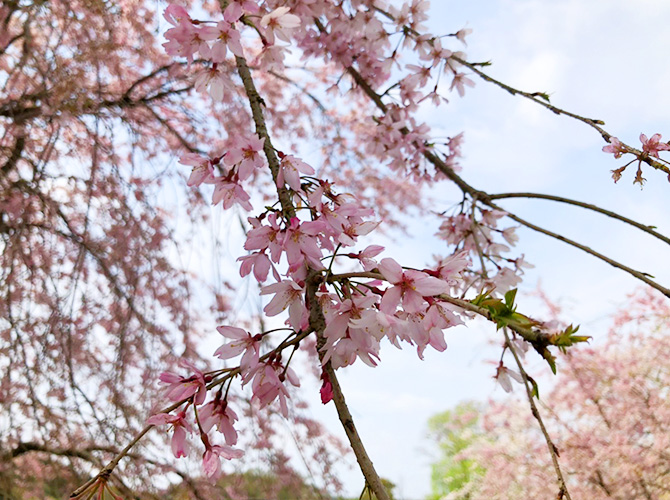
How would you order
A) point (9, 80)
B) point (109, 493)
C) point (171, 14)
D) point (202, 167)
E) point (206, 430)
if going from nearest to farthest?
point (109, 493), point (206, 430), point (202, 167), point (171, 14), point (9, 80)

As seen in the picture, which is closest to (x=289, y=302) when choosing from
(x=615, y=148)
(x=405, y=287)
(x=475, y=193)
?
(x=405, y=287)

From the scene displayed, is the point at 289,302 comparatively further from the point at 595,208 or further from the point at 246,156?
the point at 595,208

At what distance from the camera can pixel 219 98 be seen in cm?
110

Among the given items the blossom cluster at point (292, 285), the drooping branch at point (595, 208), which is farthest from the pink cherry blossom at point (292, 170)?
the drooping branch at point (595, 208)

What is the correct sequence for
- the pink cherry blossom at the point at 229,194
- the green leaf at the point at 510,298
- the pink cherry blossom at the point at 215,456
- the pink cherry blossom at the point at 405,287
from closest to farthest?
the green leaf at the point at 510,298 < the pink cherry blossom at the point at 405,287 < the pink cherry blossom at the point at 215,456 < the pink cherry blossom at the point at 229,194

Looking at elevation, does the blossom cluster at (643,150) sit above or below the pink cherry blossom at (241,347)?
above

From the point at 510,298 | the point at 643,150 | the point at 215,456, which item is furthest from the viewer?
the point at 643,150

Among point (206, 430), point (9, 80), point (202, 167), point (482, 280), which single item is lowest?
point (206, 430)

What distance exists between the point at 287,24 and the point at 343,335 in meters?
0.68

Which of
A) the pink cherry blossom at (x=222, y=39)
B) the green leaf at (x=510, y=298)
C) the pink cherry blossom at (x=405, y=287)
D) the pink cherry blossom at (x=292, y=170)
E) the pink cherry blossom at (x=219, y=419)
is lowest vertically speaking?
the pink cherry blossom at (x=219, y=419)

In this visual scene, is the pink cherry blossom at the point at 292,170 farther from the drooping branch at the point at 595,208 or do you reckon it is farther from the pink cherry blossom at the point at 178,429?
the drooping branch at the point at 595,208

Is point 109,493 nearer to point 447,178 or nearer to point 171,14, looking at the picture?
point 171,14

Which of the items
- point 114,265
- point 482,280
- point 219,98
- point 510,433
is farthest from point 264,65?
point 510,433

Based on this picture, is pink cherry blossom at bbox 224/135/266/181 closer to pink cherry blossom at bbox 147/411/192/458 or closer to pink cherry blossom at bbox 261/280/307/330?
pink cherry blossom at bbox 261/280/307/330
